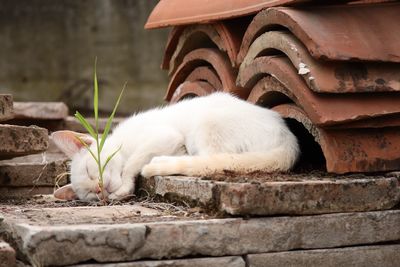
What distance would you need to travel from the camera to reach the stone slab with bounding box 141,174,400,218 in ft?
10.8

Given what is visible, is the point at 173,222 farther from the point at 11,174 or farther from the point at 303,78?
the point at 11,174

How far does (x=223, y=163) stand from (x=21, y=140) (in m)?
1.13

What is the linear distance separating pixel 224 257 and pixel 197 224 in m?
0.17

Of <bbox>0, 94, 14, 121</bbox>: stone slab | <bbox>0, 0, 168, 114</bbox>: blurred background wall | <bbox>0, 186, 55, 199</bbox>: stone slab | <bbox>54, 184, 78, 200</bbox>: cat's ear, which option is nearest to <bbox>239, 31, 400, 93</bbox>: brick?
<bbox>54, 184, 78, 200</bbox>: cat's ear

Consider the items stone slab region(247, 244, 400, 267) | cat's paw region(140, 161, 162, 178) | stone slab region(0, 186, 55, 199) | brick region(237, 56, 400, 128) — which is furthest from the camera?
stone slab region(0, 186, 55, 199)

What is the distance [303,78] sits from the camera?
3.90 metres

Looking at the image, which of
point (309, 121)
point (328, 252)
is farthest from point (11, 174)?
point (328, 252)

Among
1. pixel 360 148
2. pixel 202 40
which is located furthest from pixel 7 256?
pixel 202 40

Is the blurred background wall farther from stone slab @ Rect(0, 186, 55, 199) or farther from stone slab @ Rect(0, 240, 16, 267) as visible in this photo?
stone slab @ Rect(0, 240, 16, 267)

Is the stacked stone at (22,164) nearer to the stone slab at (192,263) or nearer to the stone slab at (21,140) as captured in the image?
the stone slab at (21,140)

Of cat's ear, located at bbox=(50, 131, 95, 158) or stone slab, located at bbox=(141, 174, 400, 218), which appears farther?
cat's ear, located at bbox=(50, 131, 95, 158)

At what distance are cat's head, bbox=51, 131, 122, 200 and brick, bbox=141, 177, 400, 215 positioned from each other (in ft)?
2.38

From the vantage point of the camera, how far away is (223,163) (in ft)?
12.9

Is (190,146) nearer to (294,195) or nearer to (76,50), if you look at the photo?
(294,195)
